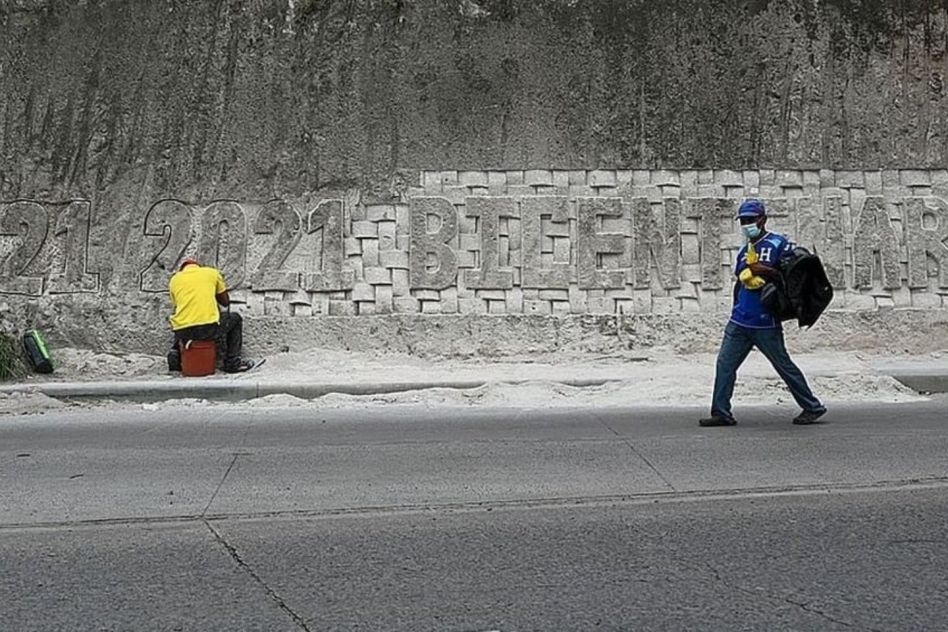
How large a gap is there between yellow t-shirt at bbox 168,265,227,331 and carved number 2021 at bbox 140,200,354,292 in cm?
86

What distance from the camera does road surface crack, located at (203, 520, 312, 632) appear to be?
13.8ft

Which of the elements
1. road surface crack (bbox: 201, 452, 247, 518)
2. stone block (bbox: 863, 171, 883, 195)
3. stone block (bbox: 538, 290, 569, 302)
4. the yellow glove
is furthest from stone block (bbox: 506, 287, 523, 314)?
road surface crack (bbox: 201, 452, 247, 518)

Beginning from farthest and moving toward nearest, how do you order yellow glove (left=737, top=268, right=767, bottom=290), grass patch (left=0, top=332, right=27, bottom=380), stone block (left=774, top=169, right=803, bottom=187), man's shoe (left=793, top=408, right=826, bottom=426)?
1. stone block (left=774, top=169, right=803, bottom=187)
2. grass patch (left=0, top=332, right=27, bottom=380)
3. man's shoe (left=793, top=408, right=826, bottom=426)
4. yellow glove (left=737, top=268, right=767, bottom=290)

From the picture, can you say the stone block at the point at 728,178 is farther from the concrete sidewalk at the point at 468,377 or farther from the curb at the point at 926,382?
the curb at the point at 926,382

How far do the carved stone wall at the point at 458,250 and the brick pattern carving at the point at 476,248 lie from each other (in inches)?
0.6

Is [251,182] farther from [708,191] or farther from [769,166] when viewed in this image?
[769,166]

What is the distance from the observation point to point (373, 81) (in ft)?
45.1

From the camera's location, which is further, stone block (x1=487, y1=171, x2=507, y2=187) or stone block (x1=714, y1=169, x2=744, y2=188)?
stone block (x1=714, y1=169, x2=744, y2=188)

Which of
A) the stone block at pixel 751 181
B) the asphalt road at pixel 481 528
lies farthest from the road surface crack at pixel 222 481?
the stone block at pixel 751 181

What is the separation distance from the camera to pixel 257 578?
15.6 ft

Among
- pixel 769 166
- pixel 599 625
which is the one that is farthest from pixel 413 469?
pixel 769 166

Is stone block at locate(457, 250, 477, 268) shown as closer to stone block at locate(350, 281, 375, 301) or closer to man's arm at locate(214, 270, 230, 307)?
stone block at locate(350, 281, 375, 301)

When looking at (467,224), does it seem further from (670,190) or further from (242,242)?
(242,242)

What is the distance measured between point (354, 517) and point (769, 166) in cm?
965
